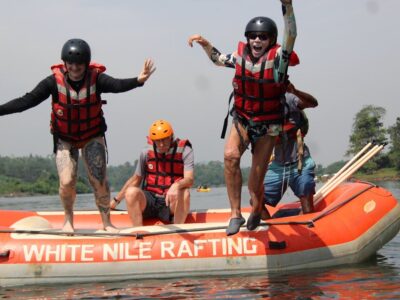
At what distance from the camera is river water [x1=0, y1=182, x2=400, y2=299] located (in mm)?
5383

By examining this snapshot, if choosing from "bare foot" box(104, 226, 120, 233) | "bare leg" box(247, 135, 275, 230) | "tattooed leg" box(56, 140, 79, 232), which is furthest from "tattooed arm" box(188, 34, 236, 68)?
"bare foot" box(104, 226, 120, 233)

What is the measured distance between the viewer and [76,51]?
19.6 ft

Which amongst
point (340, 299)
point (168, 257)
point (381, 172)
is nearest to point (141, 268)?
point (168, 257)

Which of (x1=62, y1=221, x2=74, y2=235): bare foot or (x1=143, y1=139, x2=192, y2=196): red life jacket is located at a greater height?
(x1=143, y1=139, x2=192, y2=196): red life jacket

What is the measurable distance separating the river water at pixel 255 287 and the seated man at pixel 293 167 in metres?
1.05

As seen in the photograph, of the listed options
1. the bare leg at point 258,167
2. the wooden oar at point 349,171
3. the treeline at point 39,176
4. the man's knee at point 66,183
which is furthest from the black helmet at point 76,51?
the treeline at point 39,176

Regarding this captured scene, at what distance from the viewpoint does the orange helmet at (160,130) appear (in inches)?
289

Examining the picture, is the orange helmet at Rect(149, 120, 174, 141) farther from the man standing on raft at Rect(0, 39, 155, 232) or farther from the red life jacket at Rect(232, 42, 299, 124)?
the red life jacket at Rect(232, 42, 299, 124)

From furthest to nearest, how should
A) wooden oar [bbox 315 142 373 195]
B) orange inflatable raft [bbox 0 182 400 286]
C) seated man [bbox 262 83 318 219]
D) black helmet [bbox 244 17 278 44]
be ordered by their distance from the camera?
1. wooden oar [bbox 315 142 373 195]
2. seated man [bbox 262 83 318 219]
3. orange inflatable raft [bbox 0 182 400 286]
4. black helmet [bbox 244 17 278 44]

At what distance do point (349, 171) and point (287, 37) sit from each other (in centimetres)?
317

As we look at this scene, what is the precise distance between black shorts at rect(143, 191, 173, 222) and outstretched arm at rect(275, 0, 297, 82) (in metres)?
2.64

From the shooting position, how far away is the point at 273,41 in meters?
5.73

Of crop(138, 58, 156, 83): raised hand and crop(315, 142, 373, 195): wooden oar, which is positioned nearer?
crop(138, 58, 156, 83): raised hand

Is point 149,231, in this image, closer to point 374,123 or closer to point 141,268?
point 141,268
